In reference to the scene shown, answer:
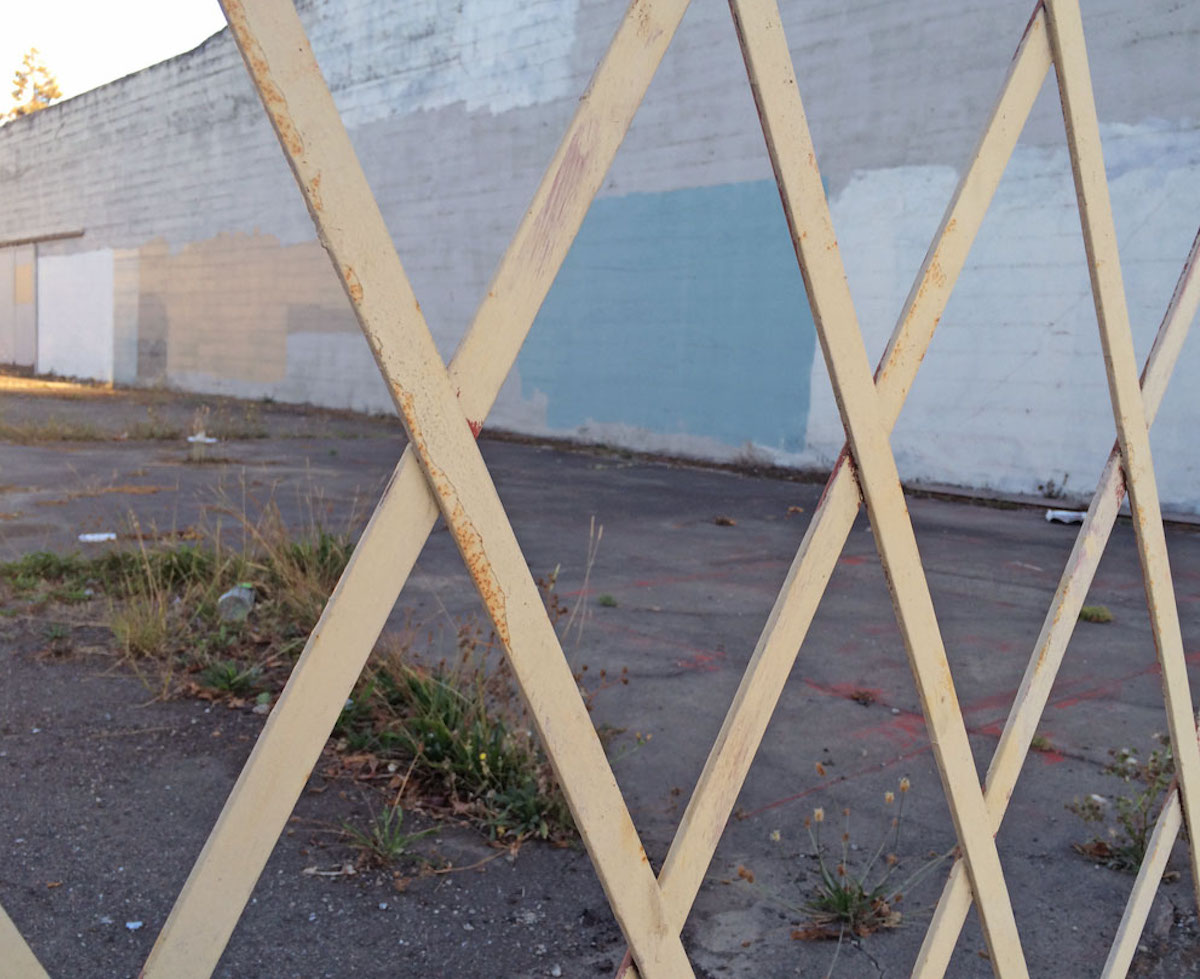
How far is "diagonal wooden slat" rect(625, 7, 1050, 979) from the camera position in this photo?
124 cm

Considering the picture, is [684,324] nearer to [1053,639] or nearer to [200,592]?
[200,592]

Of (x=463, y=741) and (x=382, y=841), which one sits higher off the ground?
(x=463, y=741)

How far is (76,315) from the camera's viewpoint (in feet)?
75.6

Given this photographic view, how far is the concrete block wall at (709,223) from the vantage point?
8.94 meters

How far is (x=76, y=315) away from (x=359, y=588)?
24.8m

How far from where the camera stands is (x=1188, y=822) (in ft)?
6.82

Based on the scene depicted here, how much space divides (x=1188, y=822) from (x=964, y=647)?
9.37 ft

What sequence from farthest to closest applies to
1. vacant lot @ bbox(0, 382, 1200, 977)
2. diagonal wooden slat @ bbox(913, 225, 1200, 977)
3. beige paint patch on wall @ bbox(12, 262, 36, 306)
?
beige paint patch on wall @ bbox(12, 262, 36, 306)
vacant lot @ bbox(0, 382, 1200, 977)
diagonal wooden slat @ bbox(913, 225, 1200, 977)

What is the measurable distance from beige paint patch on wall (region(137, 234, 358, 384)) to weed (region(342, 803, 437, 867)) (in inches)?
563

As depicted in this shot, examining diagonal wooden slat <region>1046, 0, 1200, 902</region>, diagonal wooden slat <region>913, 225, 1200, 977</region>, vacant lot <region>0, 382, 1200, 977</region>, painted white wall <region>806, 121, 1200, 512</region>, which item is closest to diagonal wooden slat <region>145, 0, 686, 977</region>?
diagonal wooden slat <region>1046, 0, 1200, 902</region>

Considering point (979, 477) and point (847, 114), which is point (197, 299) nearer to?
point (847, 114)

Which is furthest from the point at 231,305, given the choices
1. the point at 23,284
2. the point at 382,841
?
the point at 382,841

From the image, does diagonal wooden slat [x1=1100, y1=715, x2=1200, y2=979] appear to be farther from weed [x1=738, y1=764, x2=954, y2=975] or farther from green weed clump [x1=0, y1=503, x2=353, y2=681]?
green weed clump [x1=0, y1=503, x2=353, y2=681]

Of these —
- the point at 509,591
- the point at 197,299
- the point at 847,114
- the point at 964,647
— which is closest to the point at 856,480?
the point at 509,591
